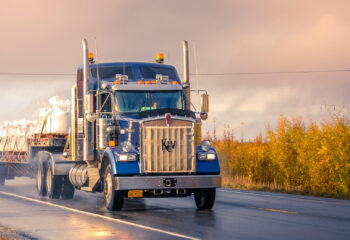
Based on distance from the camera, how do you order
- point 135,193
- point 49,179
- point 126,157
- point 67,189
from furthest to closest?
point 49,179 < point 67,189 < point 135,193 < point 126,157

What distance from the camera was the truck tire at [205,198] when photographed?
17358 mm

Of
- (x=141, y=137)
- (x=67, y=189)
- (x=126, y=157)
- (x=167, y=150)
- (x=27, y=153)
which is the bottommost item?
(x=67, y=189)

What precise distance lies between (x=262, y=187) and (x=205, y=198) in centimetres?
996

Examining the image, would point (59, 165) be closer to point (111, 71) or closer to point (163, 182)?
point (111, 71)

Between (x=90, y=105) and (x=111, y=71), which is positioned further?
(x=111, y=71)

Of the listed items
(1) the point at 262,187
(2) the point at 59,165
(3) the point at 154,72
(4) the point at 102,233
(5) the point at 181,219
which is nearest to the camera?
(4) the point at 102,233

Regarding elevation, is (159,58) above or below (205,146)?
above

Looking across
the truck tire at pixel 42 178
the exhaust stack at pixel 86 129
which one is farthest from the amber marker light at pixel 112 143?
the truck tire at pixel 42 178

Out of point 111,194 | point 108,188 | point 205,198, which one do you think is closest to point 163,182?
point 111,194

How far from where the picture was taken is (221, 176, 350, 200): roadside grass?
23.5 metres

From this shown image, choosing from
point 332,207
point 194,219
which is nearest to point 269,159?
point 332,207

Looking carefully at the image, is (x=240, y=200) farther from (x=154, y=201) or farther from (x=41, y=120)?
(x=41, y=120)

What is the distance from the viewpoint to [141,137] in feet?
53.9

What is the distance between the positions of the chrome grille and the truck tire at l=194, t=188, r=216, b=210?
1024 millimetres
